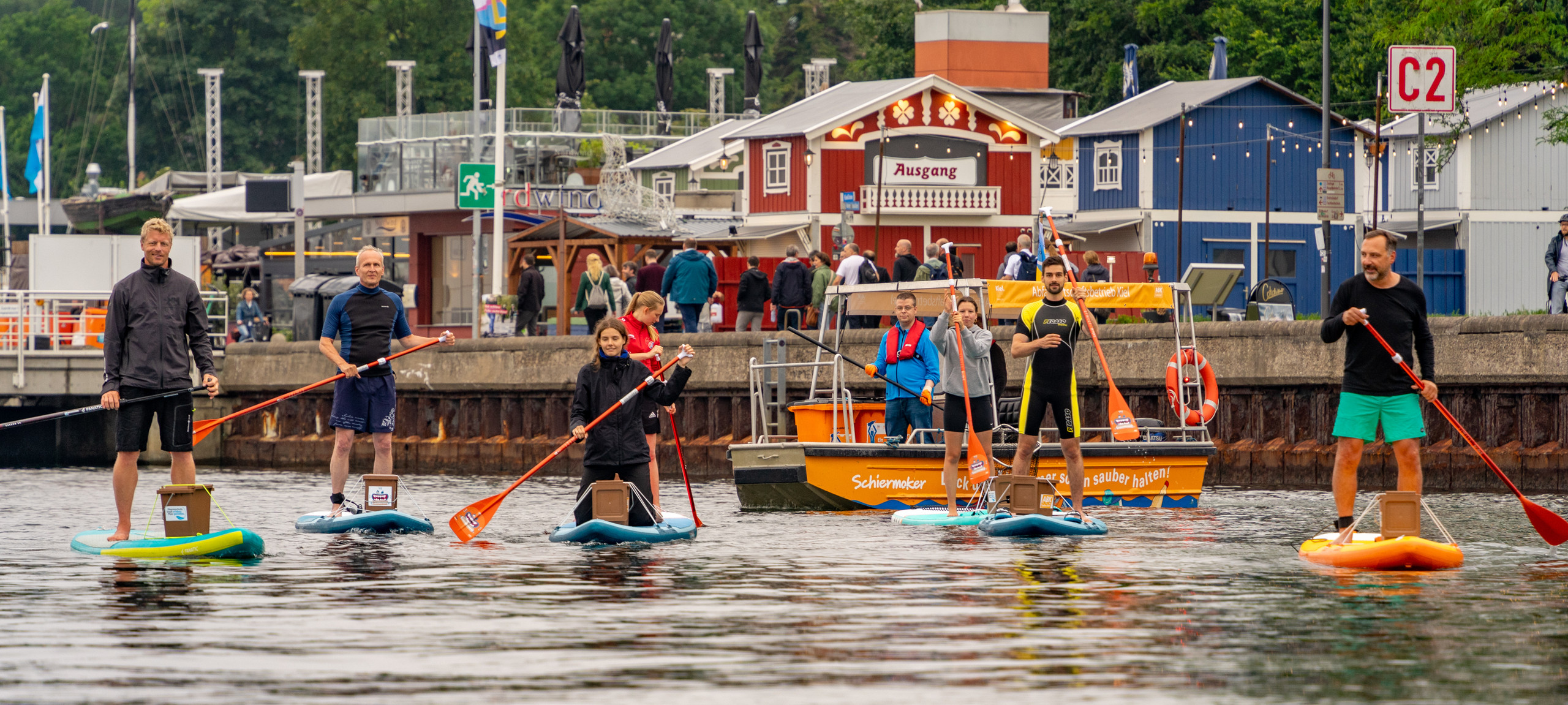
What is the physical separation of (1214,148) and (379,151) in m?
20.4

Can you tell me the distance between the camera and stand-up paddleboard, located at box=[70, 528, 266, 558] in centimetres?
1239

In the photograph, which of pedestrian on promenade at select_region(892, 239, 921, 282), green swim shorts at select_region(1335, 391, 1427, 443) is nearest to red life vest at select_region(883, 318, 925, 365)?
green swim shorts at select_region(1335, 391, 1427, 443)

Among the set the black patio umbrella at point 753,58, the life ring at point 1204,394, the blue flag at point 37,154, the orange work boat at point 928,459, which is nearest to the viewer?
the orange work boat at point 928,459

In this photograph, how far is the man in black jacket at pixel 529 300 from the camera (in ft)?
106

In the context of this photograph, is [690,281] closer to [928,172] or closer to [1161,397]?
[1161,397]

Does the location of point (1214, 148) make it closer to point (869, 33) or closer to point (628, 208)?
point (628, 208)

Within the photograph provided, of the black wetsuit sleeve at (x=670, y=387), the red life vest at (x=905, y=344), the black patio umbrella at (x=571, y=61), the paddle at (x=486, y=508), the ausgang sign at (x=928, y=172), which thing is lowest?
the paddle at (x=486, y=508)

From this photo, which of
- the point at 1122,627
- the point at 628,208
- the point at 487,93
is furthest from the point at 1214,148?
the point at 1122,627

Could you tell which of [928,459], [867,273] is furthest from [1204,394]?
[867,273]

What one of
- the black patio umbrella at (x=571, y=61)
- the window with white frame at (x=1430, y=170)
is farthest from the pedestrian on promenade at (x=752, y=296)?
the black patio umbrella at (x=571, y=61)

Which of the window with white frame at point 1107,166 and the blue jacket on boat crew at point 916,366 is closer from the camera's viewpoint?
the blue jacket on boat crew at point 916,366

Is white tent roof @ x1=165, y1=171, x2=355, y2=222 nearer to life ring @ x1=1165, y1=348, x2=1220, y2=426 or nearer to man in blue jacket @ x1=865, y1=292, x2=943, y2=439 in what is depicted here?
life ring @ x1=1165, y1=348, x2=1220, y2=426

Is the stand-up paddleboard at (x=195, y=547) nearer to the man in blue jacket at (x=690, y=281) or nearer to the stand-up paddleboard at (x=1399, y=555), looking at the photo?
the stand-up paddleboard at (x=1399, y=555)

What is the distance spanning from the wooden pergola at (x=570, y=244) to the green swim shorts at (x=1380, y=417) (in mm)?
22868
